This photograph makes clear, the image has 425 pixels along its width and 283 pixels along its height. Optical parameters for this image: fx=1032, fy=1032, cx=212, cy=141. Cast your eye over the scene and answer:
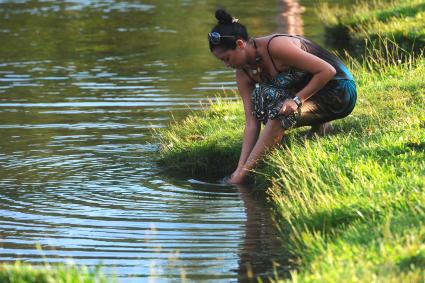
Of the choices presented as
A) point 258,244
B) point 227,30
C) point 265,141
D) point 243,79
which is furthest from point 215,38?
point 258,244

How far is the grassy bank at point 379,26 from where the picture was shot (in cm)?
1633

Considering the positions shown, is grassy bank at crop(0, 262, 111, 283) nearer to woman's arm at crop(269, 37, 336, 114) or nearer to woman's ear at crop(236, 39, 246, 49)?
woman's ear at crop(236, 39, 246, 49)

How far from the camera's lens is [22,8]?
1144 inches

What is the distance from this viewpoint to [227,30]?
28.4ft

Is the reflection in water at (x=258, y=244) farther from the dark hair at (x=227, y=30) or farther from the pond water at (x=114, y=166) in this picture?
the dark hair at (x=227, y=30)

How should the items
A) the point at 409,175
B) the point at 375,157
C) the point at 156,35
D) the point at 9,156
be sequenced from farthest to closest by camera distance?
the point at 156,35 < the point at 9,156 < the point at 375,157 < the point at 409,175

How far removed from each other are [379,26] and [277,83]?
7.93 m

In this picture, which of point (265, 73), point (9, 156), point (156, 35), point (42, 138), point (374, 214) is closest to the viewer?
point (374, 214)

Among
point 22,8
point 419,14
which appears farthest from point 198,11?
point 419,14

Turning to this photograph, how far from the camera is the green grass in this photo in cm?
583

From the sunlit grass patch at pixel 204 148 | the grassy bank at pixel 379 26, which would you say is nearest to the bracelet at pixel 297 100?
the sunlit grass patch at pixel 204 148

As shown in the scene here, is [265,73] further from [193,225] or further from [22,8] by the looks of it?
[22,8]

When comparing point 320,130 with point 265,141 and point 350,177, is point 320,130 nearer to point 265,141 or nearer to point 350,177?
point 265,141

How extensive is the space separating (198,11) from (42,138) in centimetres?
1599
